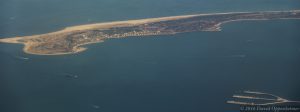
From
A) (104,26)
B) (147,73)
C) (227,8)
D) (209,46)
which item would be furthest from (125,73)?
(227,8)

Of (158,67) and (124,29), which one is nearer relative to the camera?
(158,67)

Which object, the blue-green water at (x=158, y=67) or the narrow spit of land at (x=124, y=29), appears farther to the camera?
the narrow spit of land at (x=124, y=29)

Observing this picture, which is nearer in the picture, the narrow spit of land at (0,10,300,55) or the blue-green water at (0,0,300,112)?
the blue-green water at (0,0,300,112)

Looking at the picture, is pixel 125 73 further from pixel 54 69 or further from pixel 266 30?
pixel 266 30
